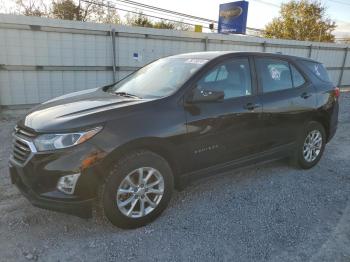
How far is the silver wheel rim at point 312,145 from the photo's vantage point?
15.0 ft

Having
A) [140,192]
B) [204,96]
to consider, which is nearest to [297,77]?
[204,96]

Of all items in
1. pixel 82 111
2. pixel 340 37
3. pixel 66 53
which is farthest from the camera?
pixel 340 37

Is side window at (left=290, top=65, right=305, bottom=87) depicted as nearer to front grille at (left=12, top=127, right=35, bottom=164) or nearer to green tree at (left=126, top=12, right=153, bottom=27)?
front grille at (left=12, top=127, right=35, bottom=164)

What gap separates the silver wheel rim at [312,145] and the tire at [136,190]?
2.43m

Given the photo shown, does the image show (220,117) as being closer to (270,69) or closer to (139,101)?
(139,101)

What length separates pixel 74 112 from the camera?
2.91m

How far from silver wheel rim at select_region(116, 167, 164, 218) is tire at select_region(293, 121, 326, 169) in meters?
2.37

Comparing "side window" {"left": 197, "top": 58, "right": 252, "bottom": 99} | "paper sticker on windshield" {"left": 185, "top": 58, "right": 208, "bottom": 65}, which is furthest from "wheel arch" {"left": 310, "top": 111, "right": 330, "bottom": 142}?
"paper sticker on windshield" {"left": 185, "top": 58, "right": 208, "bottom": 65}

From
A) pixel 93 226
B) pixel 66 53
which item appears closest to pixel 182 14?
pixel 66 53

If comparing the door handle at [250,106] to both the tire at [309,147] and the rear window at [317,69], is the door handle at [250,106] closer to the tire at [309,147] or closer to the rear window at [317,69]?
the tire at [309,147]

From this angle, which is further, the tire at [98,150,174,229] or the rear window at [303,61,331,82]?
the rear window at [303,61,331,82]

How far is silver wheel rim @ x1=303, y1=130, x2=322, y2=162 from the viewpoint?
4.58m

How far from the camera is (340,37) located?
4259 centimetres

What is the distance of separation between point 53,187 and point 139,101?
1118mm
